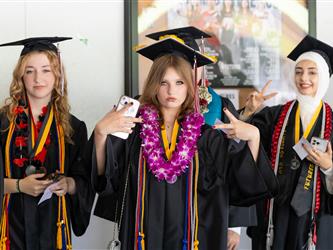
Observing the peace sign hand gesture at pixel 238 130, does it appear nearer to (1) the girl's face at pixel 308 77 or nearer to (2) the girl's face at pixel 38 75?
(1) the girl's face at pixel 308 77

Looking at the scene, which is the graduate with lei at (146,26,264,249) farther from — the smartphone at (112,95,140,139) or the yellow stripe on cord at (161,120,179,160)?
the smartphone at (112,95,140,139)

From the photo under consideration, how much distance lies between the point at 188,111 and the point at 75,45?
1356mm

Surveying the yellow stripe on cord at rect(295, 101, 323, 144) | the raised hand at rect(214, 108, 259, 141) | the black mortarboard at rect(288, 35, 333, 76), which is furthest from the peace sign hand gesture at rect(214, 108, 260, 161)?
the black mortarboard at rect(288, 35, 333, 76)

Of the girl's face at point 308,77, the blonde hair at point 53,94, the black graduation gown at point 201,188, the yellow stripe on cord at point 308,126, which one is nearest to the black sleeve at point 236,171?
the black graduation gown at point 201,188

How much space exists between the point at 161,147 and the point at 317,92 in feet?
3.41

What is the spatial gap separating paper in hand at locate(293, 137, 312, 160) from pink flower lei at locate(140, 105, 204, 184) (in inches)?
24.6

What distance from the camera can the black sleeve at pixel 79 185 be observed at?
8.28ft

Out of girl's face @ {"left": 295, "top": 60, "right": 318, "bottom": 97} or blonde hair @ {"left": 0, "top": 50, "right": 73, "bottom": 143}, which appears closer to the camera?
blonde hair @ {"left": 0, "top": 50, "right": 73, "bottom": 143}

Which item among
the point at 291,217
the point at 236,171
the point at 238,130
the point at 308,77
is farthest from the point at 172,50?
the point at 291,217

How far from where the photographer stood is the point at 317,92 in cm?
273

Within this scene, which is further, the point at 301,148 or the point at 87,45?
the point at 87,45

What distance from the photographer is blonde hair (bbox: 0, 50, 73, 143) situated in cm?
254

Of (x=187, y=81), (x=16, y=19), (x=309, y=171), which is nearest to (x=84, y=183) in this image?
(x=187, y=81)

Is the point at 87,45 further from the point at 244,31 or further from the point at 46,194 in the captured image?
the point at 46,194
